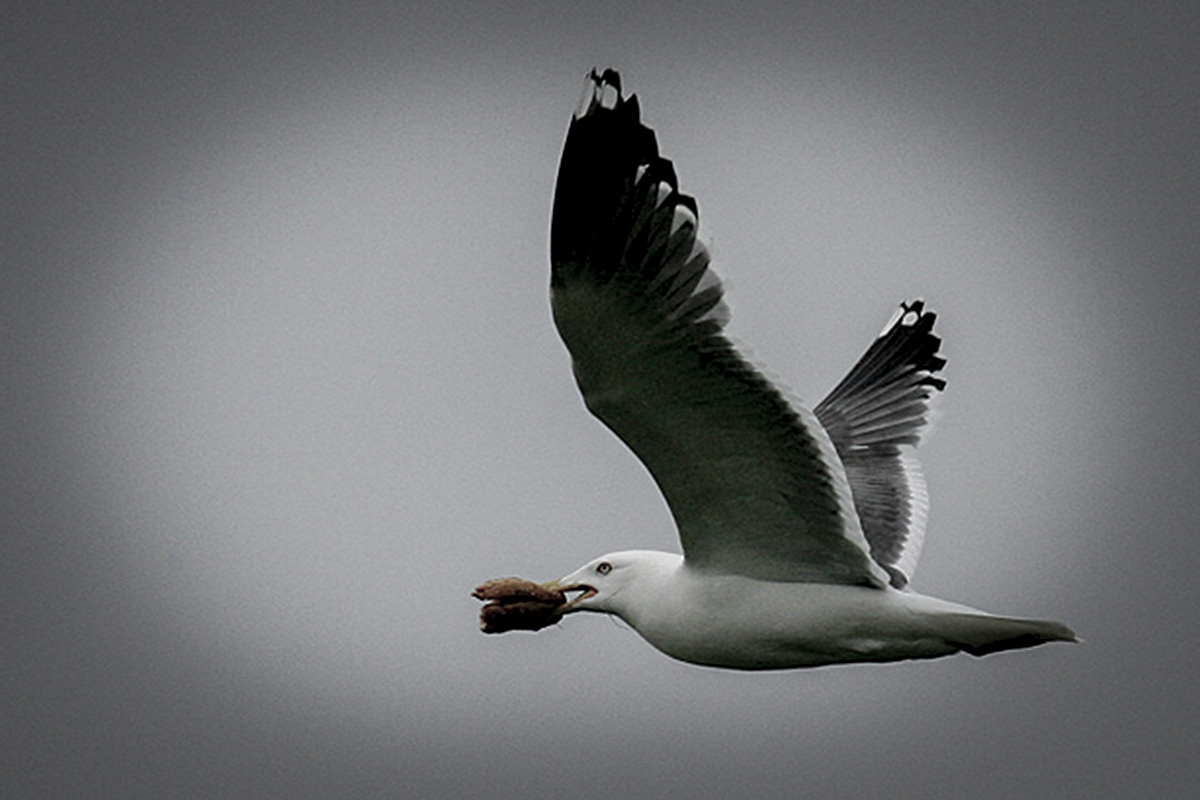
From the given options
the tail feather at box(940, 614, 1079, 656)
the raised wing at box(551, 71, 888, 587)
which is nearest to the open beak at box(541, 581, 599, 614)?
the raised wing at box(551, 71, 888, 587)

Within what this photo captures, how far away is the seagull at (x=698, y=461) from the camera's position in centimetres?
379

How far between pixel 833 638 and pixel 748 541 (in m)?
0.38

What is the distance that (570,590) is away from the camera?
15.9 feet

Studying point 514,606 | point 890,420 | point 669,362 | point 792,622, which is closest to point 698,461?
point 669,362

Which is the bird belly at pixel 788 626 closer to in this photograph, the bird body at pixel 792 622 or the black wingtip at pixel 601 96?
the bird body at pixel 792 622

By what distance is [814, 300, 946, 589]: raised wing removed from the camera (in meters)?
5.57

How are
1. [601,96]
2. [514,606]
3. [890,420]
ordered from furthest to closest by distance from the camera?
[890,420]
[514,606]
[601,96]

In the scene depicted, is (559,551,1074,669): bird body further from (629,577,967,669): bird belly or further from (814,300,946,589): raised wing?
(814,300,946,589): raised wing

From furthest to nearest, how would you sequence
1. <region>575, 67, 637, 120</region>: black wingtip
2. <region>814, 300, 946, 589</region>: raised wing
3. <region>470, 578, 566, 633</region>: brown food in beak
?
<region>814, 300, 946, 589</region>: raised wing → <region>470, 578, 566, 633</region>: brown food in beak → <region>575, 67, 637, 120</region>: black wingtip

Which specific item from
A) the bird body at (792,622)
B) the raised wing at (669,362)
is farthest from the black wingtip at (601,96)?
the bird body at (792,622)

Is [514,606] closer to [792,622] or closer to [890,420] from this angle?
[792,622]

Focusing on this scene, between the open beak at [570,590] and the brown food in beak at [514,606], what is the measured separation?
35 millimetres

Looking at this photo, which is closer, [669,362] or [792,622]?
[669,362]

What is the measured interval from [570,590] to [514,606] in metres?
0.21
